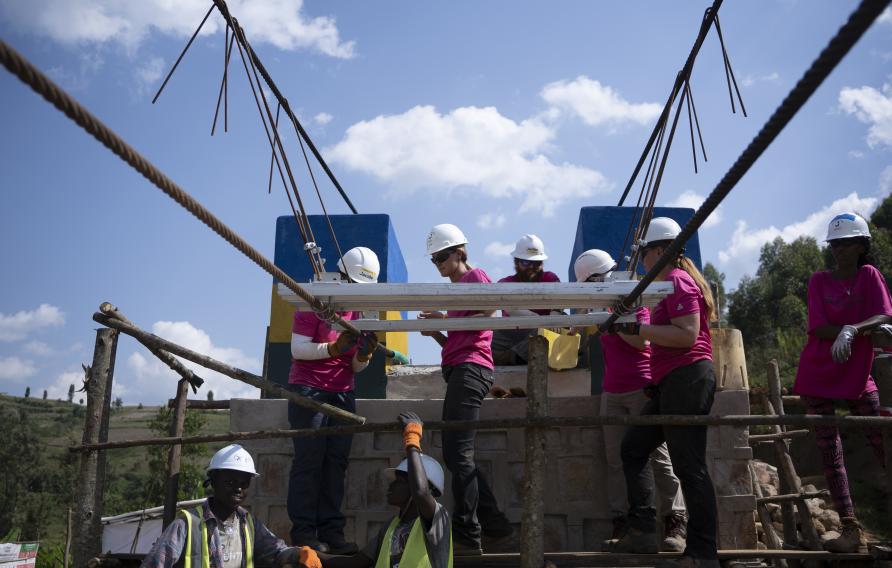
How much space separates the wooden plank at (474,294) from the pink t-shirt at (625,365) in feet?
3.40

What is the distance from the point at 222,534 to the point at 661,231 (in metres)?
3.08

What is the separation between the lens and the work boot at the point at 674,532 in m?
4.52

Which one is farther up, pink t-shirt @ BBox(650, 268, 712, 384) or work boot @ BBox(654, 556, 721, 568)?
pink t-shirt @ BBox(650, 268, 712, 384)

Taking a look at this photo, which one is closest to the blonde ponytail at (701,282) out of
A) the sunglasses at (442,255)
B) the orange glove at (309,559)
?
the sunglasses at (442,255)

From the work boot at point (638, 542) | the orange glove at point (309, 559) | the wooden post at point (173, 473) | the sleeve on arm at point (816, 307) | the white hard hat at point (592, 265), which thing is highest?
the white hard hat at point (592, 265)

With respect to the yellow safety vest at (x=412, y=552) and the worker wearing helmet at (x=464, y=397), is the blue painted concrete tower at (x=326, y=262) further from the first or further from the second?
the yellow safety vest at (x=412, y=552)

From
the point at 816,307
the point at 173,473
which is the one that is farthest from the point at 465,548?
the point at 816,307

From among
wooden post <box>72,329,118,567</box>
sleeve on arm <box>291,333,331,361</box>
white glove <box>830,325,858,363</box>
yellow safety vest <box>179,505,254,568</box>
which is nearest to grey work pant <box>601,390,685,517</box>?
white glove <box>830,325,858,363</box>

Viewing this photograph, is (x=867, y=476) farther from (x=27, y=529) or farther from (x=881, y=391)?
(x=27, y=529)

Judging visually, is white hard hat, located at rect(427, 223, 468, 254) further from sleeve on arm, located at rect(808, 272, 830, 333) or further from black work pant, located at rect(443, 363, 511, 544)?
sleeve on arm, located at rect(808, 272, 830, 333)

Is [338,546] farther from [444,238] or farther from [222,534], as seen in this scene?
[444,238]

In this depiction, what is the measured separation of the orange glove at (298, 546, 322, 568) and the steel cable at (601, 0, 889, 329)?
2653 millimetres

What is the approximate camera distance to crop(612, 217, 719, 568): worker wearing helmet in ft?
13.3

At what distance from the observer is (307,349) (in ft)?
16.4
